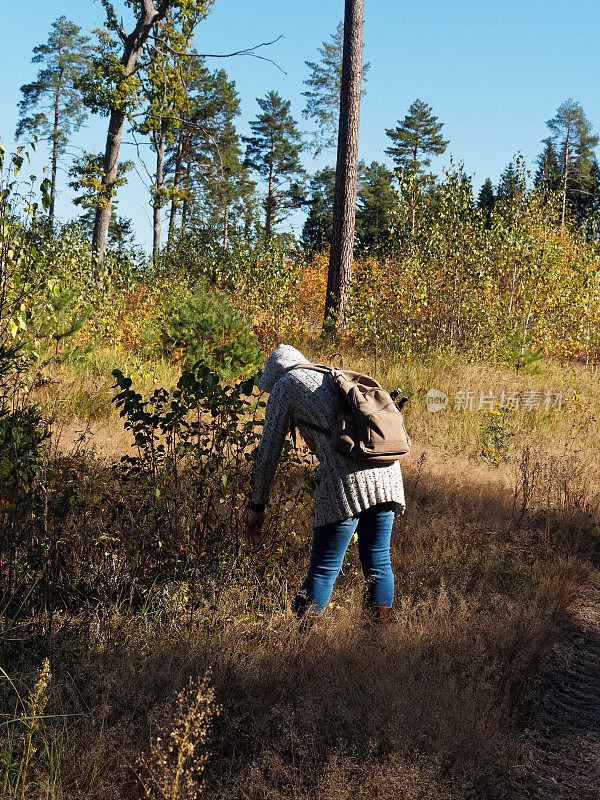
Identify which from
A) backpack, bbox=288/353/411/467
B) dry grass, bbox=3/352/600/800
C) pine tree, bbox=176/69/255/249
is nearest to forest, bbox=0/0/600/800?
dry grass, bbox=3/352/600/800

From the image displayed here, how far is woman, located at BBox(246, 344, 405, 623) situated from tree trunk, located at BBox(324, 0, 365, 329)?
26.0ft

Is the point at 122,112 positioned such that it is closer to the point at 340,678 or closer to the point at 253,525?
the point at 253,525

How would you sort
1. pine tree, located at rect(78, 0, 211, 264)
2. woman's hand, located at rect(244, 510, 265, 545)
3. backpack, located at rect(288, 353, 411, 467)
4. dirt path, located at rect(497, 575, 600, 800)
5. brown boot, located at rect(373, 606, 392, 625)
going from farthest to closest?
pine tree, located at rect(78, 0, 211, 264), brown boot, located at rect(373, 606, 392, 625), woman's hand, located at rect(244, 510, 265, 545), backpack, located at rect(288, 353, 411, 467), dirt path, located at rect(497, 575, 600, 800)

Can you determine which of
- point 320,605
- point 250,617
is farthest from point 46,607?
point 320,605

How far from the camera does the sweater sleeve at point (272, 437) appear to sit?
2.96 meters

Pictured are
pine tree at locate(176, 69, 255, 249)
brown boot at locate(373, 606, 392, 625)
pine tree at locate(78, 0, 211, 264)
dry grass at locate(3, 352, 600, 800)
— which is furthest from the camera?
pine tree at locate(176, 69, 255, 249)

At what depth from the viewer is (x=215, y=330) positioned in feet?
26.7

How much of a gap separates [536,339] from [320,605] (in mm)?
9755

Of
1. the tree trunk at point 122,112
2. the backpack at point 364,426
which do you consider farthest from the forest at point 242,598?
the tree trunk at point 122,112

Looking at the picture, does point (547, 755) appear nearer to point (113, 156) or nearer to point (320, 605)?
point (320, 605)

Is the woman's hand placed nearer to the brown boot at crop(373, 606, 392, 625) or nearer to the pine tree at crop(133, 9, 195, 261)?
the brown boot at crop(373, 606, 392, 625)

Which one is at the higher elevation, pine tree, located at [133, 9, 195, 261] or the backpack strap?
pine tree, located at [133, 9, 195, 261]

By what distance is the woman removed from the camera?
2.89 metres

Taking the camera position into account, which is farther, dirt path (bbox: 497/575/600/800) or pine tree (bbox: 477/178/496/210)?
pine tree (bbox: 477/178/496/210)
